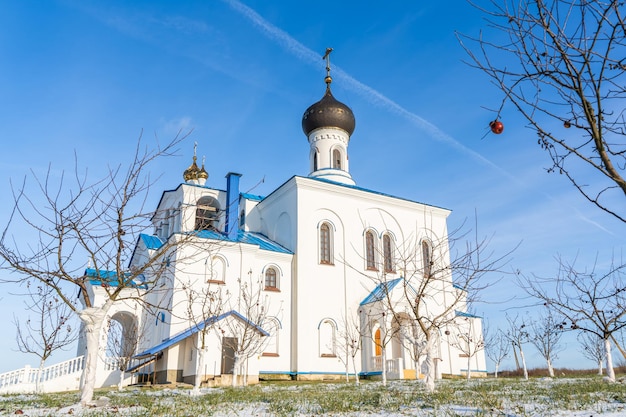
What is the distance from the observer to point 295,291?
21000mm

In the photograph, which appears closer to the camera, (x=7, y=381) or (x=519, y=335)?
(x=7, y=381)

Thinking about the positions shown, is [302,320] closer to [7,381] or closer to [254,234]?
[254,234]

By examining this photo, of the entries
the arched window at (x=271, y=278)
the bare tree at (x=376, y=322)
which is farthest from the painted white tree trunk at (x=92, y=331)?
the bare tree at (x=376, y=322)

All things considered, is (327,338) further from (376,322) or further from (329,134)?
(329,134)

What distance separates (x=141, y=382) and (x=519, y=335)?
20232 mm

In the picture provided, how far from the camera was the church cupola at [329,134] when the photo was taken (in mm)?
26797

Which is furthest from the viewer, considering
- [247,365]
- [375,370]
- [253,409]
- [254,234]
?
[254,234]

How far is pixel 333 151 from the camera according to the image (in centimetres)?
2705

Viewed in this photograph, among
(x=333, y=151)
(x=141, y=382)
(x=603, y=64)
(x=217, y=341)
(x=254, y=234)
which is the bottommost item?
(x=141, y=382)

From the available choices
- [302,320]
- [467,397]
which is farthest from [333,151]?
[467,397]

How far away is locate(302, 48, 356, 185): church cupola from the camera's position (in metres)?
26.8

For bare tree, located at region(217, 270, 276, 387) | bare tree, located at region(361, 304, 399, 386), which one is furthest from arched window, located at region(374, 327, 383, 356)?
bare tree, located at region(217, 270, 276, 387)

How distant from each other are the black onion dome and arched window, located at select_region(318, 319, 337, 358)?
37.7 feet

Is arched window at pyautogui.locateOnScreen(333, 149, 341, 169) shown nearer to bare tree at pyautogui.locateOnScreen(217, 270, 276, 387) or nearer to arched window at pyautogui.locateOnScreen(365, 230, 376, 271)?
arched window at pyautogui.locateOnScreen(365, 230, 376, 271)
